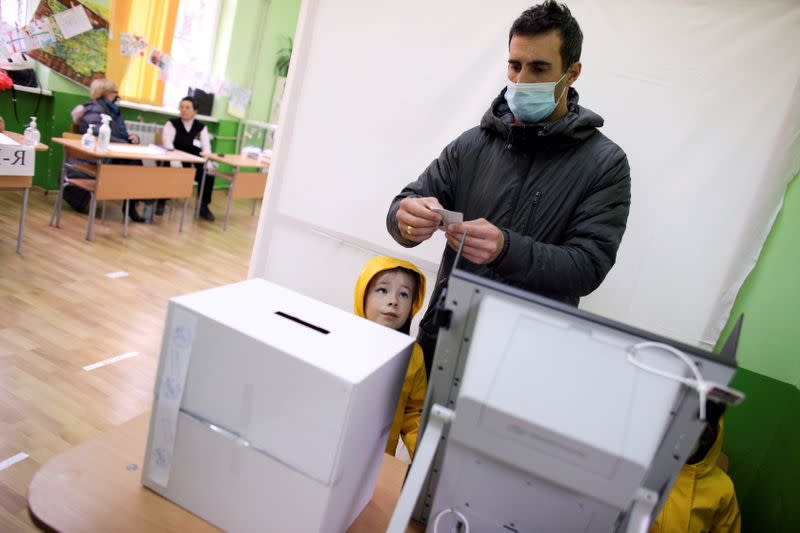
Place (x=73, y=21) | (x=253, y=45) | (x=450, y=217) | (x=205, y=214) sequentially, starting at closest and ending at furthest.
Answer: (x=450, y=217)
(x=73, y=21)
(x=205, y=214)
(x=253, y=45)

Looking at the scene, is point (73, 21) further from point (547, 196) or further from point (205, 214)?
point (547, 196)

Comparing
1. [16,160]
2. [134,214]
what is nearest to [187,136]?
[134,214]

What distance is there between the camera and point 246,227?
582 cm

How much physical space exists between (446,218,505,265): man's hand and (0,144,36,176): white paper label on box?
3306 mm

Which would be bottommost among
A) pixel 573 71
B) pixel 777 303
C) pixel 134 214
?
pixel 134 214

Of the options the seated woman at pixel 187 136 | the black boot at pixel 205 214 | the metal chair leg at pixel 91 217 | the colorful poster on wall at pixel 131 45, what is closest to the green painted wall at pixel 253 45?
the colorful poster on wall at pixel 131 45

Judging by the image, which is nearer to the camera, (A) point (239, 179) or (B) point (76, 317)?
(B) point (76, 317)

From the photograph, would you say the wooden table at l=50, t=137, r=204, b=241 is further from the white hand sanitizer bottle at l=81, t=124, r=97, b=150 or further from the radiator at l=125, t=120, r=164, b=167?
the radiator at l=125, t=120, r=164, b=167

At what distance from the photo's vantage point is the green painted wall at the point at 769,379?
63.5 inches

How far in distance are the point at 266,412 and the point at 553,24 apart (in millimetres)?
1048

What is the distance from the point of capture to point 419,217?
44.9 inches

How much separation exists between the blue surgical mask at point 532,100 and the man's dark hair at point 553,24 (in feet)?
0.22

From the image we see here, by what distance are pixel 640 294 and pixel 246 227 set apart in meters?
4.64

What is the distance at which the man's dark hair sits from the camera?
1.21m
